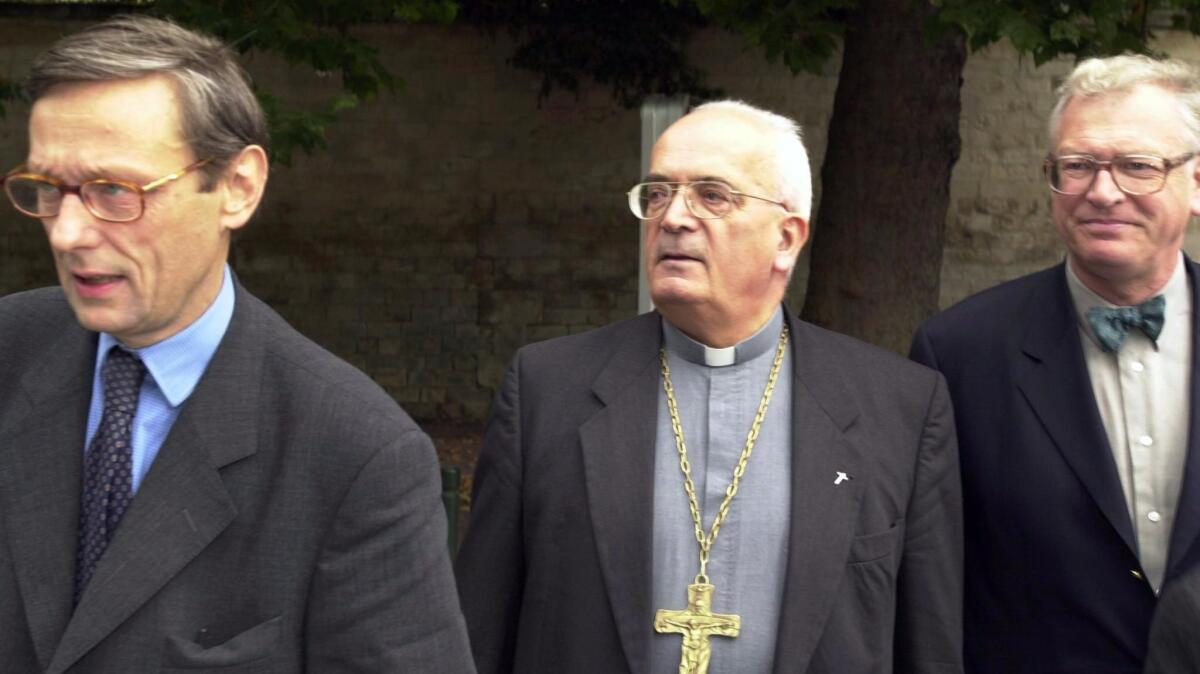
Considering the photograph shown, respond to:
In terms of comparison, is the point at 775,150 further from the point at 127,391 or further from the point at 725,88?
the point at 725,88

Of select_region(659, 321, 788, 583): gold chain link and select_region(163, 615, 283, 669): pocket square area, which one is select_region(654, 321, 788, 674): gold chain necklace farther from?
select_region(163, 615, 283, 669): pocket square area

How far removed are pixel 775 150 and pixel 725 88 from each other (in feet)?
31.6

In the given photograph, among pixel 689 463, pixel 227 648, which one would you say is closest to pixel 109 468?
pixel 227 648

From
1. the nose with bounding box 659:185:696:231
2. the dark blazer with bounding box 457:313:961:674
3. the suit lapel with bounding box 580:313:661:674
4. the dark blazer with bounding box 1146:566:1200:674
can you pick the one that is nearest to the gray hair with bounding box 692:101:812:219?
the nose with bounding box 659:185:696:231

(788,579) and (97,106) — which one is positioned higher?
(97,106)

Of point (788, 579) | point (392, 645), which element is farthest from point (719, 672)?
point (392, 645)

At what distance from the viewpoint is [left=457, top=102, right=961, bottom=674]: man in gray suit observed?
9.14ft

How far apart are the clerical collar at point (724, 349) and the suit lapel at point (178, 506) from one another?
1.18 metres

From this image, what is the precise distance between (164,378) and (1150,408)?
2.02m

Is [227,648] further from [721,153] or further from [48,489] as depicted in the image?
[721,153]

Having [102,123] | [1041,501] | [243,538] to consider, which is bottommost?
[1041,501]

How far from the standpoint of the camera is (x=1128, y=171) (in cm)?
Result: 297

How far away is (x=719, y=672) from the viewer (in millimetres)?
2766

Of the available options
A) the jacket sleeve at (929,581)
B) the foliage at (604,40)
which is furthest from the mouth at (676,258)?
the foliage at (604,40)
